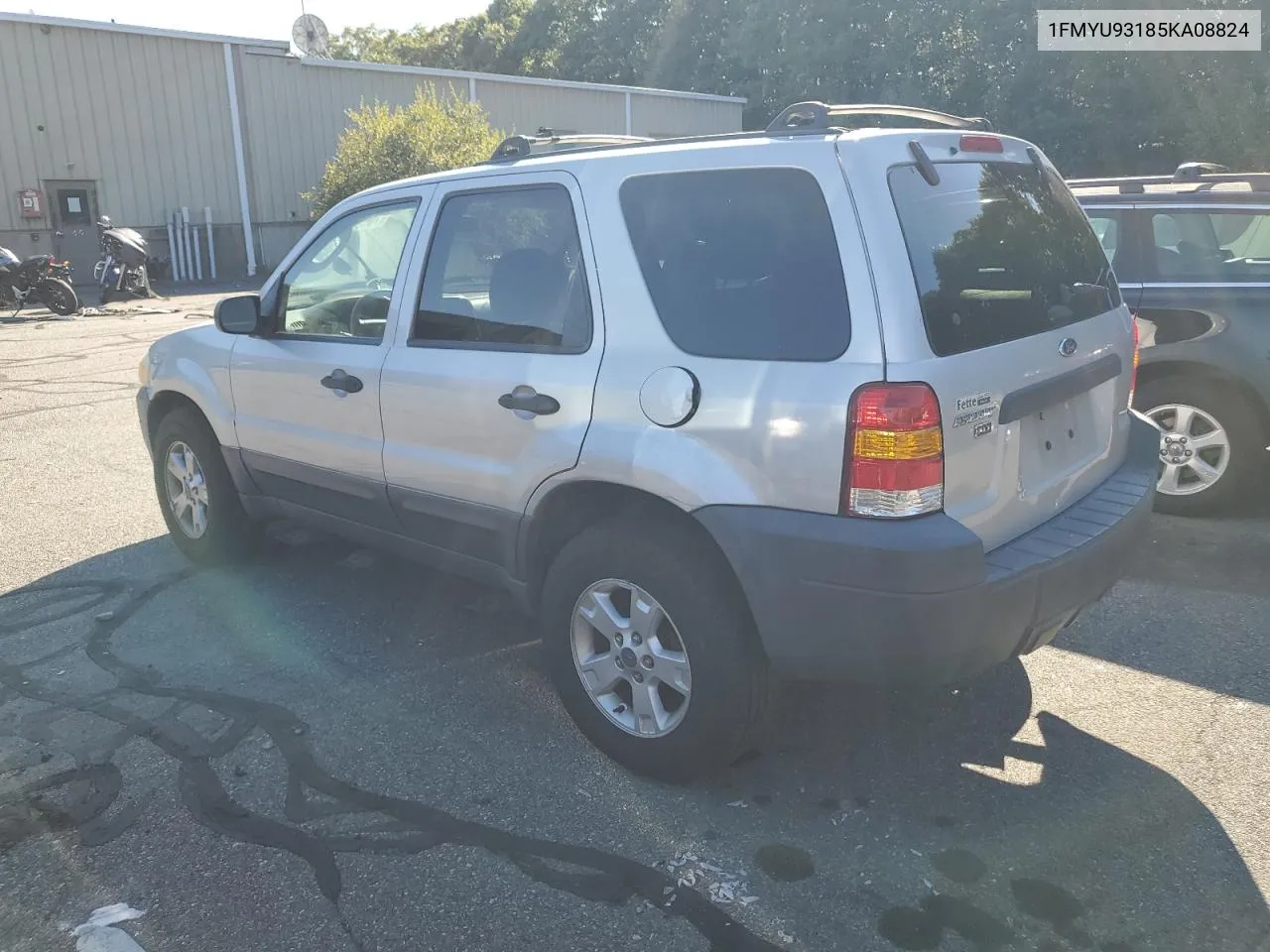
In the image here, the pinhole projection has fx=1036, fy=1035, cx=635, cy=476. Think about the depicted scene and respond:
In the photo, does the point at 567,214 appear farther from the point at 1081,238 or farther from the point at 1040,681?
the point at 1040,681

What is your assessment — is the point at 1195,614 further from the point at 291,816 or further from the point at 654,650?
the point at 291,816

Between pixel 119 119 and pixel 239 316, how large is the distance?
67.6 feet

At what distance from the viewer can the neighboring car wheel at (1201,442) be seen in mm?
5312

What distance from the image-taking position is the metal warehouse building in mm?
20578

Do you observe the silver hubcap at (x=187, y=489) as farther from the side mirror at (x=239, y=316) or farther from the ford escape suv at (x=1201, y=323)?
the ford escape suv at (x=1201, y=323)

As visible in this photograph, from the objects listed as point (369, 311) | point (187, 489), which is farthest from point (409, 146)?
point (369, 311)

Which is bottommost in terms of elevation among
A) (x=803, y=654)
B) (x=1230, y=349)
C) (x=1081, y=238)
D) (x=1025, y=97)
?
(x=803, y=654)

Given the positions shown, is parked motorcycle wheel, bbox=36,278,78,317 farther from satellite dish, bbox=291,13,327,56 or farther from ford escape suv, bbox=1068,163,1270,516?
ford escape suv, bbox=1068,163,1270,516

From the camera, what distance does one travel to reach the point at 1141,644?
411cm

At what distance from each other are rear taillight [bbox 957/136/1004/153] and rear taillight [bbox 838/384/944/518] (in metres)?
0.97

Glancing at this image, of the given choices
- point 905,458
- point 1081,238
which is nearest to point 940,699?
point 905,458

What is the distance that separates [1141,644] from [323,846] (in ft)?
10.3

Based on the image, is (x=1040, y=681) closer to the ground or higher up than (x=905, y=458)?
closer to the ground

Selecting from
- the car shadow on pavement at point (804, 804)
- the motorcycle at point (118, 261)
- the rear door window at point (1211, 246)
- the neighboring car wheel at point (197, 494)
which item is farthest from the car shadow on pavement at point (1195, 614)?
the motorcycle at point (118, 261)
